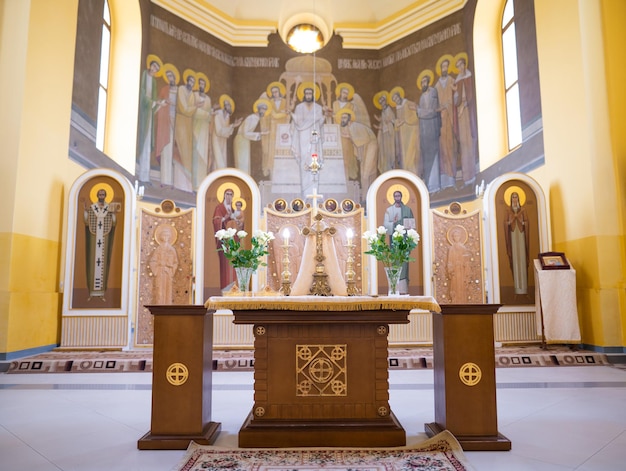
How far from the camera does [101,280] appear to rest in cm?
694

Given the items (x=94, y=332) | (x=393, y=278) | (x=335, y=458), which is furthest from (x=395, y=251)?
(x=94, y=332)

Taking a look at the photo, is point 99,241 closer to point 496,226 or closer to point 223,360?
point 223,360

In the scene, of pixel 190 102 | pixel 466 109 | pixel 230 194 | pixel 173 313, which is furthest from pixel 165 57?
pixel 173 313

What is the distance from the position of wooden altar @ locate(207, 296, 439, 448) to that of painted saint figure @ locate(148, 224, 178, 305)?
174 inches

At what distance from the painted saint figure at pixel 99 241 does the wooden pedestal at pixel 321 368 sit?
183 inches

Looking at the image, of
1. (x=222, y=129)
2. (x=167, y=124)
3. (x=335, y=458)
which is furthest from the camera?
(x=222, y=129)

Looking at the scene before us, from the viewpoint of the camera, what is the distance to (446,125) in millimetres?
11281

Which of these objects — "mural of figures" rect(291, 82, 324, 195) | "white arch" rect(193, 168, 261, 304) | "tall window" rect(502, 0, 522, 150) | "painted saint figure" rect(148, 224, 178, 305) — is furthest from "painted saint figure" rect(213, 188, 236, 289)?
Answer: "tall window" rect(502, 0, 522, 150)

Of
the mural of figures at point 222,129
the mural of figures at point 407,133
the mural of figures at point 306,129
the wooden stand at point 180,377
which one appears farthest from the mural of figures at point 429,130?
the wooden stand at point 180,377

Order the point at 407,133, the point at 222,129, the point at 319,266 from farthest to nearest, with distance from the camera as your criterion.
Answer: the point at 222,129
the point at 407,133
the point at 319,266

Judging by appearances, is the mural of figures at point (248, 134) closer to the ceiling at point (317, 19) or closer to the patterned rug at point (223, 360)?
the ceiling at point (317, 19)

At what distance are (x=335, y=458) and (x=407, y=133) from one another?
1040cm

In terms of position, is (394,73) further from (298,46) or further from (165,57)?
(165,57)

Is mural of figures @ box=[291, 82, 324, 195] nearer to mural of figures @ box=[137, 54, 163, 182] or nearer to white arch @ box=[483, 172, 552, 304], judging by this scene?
mural of figures @ box=[137, 54, 163, 182]
